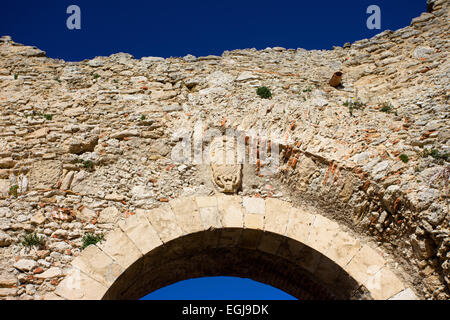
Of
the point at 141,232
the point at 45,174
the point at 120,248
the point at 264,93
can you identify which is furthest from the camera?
→ the point at 264,93

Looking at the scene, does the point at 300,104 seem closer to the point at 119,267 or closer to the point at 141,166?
the point at 141,166

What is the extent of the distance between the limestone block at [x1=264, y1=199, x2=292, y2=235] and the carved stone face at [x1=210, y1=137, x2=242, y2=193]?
48 centimetres

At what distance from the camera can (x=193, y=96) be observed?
19.7 ft

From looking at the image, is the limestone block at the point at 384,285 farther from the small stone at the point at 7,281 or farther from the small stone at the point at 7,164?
the small stone at the point at 7,164

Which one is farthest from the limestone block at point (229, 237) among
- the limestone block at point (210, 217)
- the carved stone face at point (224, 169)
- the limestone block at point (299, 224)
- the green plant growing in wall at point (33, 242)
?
the green plant growing in wall at point (33, 242)

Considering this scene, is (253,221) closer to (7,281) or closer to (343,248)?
(343,248)

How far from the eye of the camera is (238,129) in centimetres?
551

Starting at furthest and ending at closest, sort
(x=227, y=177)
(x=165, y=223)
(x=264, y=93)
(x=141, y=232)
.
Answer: (x=264, y=93) → (x=227, y=177) → (x=165, y=223) → (x=141, y=232)

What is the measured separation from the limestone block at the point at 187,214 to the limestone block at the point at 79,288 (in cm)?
110

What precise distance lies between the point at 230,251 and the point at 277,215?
2.76ft

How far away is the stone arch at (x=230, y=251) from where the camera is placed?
14.5ft

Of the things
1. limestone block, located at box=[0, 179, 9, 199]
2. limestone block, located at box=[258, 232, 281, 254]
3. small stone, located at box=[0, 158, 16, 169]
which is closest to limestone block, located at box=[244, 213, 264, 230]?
limestone block, located at box=[258, 232, 281, 254]

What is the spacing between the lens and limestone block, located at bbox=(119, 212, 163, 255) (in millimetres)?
4562

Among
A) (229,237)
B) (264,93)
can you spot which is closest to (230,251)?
(229,237)
